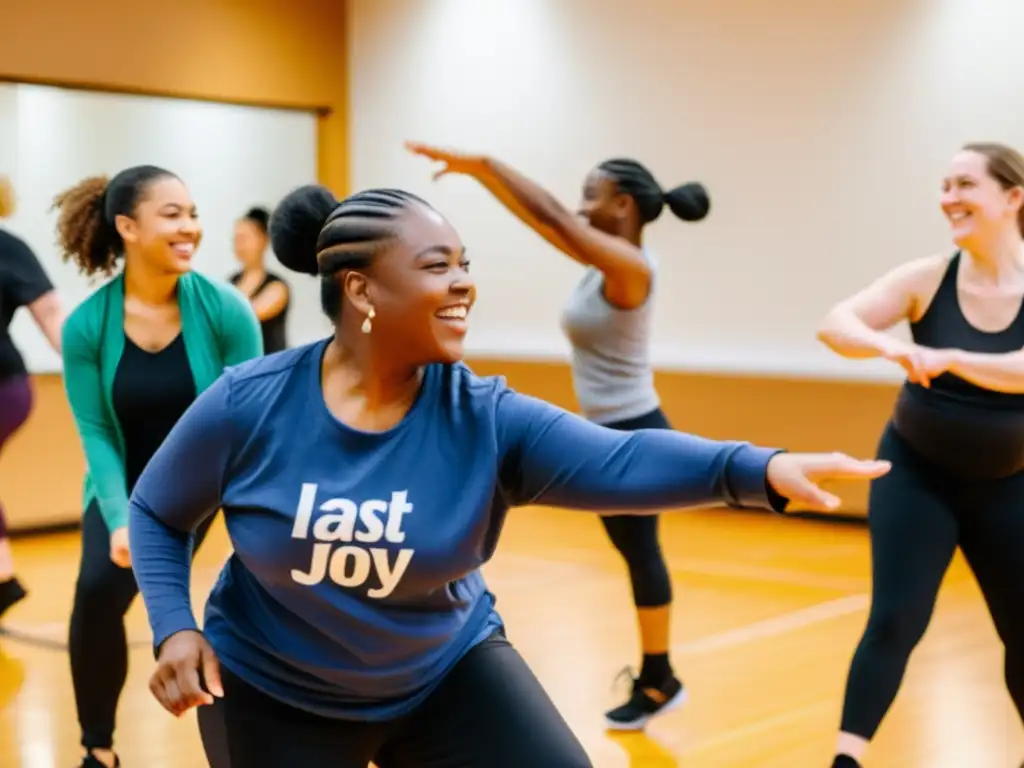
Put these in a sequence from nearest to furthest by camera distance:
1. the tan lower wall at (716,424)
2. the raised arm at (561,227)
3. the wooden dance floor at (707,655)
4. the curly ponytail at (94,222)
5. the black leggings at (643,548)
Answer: the curly ponytail at (94,222), the raised arm at (561,227), the wooden dance floor at (707,655), the black leggings at (643,548), the tan lower wall at (716,424)

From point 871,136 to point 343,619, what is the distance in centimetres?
635

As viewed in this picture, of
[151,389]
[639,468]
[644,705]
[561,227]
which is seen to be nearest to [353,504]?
[639,468]

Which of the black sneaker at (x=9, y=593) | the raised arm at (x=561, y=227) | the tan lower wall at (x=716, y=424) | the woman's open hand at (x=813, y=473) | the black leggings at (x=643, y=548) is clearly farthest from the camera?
the tan lower wall at (x=716, y=424)

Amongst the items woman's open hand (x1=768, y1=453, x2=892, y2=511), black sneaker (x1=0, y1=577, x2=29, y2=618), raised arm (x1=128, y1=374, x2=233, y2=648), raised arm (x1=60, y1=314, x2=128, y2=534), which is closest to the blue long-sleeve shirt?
raised arm (x1=128, y1=374, x2=233, y2=648)

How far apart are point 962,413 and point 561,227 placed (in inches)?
47.9

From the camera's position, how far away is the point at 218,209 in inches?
346

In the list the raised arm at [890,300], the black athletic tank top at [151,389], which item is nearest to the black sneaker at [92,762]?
the black athletic tank top at [151,389]

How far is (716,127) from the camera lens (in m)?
8.46

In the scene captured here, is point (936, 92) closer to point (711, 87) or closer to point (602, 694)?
point (711, 87)

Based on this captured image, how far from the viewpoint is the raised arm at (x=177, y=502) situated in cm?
224

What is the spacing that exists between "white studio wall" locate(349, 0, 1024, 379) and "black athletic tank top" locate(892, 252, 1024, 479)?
14.6 ft

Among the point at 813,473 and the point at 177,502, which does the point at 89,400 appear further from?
the point at 813,473

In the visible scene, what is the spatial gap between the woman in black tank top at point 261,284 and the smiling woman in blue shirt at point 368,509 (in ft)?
15.5

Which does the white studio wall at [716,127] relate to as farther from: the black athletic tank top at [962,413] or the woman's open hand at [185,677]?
the woman's open hand at [185,677]
